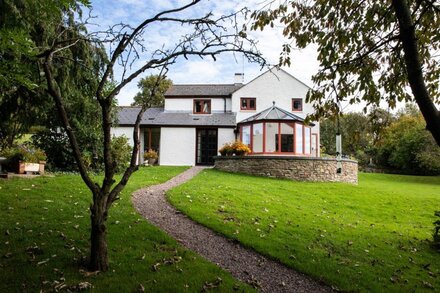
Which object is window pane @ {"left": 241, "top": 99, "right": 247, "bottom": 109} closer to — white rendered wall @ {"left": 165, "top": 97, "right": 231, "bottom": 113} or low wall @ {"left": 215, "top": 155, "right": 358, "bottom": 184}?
white rendered wall @ {"left": 165, "top": 97, "right": 231, "bottom": 113}

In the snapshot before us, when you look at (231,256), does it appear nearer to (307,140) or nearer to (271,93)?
(307,140)

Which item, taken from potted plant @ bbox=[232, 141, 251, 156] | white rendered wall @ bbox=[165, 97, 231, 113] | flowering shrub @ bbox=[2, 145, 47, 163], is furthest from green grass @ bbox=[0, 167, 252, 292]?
white rendered wall @ bbox=[165, 97, 231, 113]

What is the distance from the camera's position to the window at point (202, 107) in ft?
94.3

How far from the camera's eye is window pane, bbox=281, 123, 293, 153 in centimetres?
2375

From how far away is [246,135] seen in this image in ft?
80.9

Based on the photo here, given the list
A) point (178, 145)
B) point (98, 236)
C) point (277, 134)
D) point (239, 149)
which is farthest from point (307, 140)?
point (98, 236)

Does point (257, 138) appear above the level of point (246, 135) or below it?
below

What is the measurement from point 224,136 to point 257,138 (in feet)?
10.3

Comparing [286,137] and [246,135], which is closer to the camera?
[286,137]

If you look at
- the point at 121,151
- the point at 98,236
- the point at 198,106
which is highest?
the point at 198,106

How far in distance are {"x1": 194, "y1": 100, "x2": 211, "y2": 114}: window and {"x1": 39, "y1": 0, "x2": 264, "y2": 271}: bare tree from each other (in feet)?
76.1

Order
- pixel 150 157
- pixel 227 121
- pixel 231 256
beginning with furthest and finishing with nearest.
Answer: pixel 227 121
pixel 150 157
pixel 231 256

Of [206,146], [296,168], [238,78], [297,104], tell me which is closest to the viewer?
[296,168]

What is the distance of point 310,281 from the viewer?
18.9 ft
